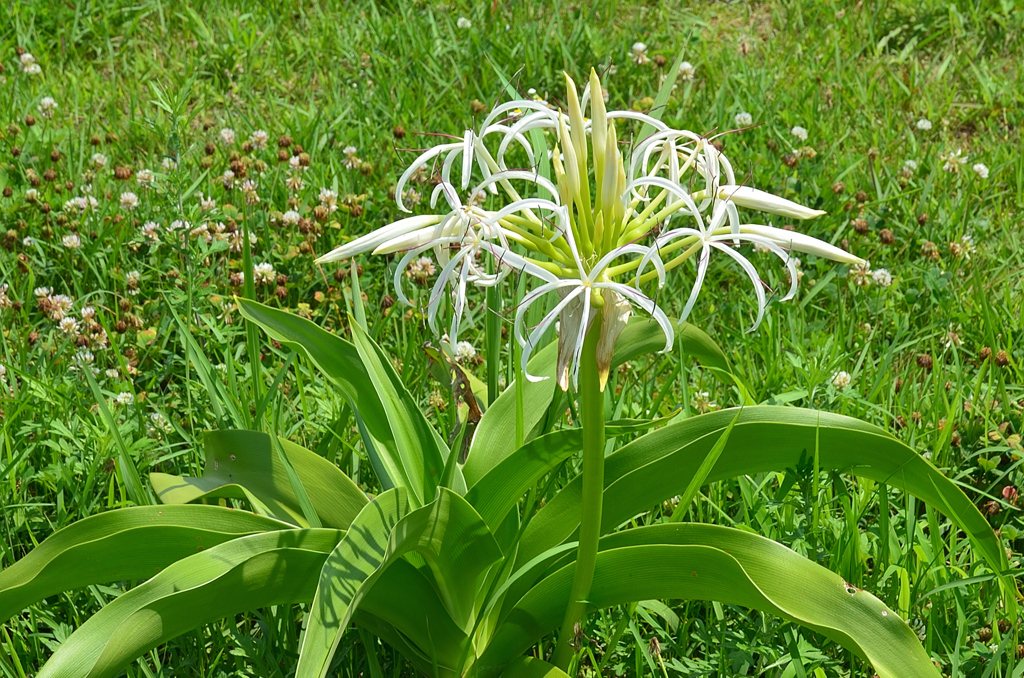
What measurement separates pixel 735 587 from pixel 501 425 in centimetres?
60

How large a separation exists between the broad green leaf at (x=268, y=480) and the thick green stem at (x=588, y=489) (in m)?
0.48

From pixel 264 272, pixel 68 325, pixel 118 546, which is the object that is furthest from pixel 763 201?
pixel 68 325

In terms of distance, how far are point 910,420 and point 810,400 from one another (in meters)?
0.24

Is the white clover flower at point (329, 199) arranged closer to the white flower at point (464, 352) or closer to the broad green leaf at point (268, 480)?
the white flower at point (464, 352)

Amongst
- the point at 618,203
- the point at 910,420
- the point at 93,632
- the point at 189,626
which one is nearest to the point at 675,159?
the point at 618,203

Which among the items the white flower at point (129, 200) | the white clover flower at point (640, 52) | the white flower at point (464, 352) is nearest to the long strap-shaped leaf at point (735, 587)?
the white flower at point (464, 352)

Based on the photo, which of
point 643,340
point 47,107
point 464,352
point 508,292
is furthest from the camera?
point 47,107

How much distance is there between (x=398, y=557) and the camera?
155cm

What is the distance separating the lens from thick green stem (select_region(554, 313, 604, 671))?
4.44 feet

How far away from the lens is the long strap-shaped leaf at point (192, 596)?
4.53 ft

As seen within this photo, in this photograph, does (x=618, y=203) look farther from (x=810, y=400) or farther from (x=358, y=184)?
(x=358, y=184)

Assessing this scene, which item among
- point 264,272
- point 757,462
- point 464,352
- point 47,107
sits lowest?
point 464,352

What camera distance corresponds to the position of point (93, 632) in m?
1.46

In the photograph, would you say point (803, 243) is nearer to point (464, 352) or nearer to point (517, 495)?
point (517, 495)
